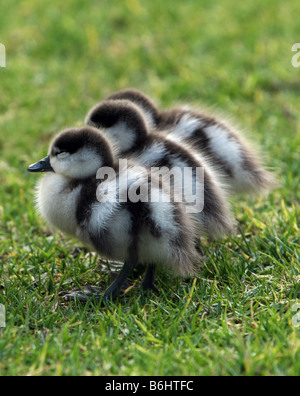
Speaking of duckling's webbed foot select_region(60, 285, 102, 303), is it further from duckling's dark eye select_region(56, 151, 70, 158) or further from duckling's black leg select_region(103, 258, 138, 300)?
duckling's dark eye select_region(56, 151, 70, 158)

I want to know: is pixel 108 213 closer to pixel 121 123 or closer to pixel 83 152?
pixel 83 152

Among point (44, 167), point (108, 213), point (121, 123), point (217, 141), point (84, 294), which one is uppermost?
point (121, 123)

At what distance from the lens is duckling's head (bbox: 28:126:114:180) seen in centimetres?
295

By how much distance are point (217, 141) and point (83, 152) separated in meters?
0.86

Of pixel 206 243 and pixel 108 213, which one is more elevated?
pixel 108 213

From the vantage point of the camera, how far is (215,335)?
102 inches

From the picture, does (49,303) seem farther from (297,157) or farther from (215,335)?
(297,157)

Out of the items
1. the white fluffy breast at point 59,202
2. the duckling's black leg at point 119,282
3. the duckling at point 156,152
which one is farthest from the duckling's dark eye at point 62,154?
the duckling's black leg at point 119,282

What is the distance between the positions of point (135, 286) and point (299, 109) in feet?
9.11

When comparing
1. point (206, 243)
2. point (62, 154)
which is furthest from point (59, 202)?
point (206, 243)

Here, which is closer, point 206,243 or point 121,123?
point 121,123

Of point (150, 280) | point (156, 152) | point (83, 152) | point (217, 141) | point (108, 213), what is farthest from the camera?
point (217, 141)

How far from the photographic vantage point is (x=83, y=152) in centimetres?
296

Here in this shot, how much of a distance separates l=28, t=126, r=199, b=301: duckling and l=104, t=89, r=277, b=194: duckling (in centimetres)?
58
